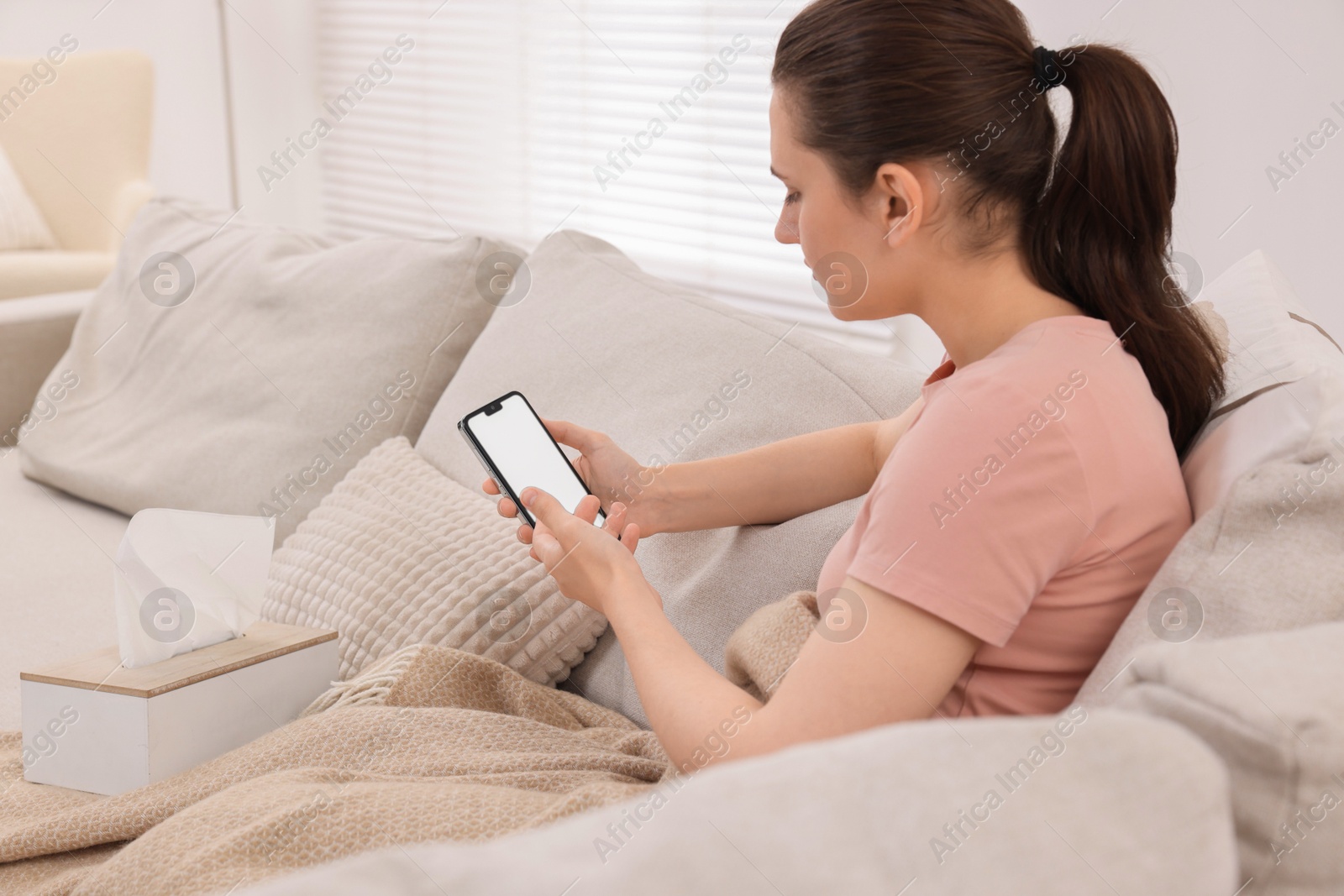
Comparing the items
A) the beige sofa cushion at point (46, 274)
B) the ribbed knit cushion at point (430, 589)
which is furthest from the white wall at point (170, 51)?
the ribbed knit cushion at point (430, 589)

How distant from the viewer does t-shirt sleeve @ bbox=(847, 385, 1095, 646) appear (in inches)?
27.3

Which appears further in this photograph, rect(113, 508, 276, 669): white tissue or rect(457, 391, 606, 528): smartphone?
rect(457, 391, 606, 528): smartphone

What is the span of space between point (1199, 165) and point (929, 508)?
1.10 m

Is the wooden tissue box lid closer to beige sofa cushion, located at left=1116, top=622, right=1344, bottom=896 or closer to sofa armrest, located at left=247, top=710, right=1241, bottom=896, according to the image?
sofa armrest, located at left=247, top=710, right=1241, bottom=896

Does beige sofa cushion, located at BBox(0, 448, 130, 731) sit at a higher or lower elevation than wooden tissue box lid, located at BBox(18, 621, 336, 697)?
lower

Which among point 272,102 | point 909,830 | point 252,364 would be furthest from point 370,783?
point 272,102

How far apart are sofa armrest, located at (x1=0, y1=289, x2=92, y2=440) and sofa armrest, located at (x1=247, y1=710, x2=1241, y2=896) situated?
6.65 ft

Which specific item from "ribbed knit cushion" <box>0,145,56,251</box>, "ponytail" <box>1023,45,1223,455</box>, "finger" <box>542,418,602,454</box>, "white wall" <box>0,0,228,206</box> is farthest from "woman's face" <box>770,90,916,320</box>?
"white wall" <box>0,0,228,206</box>

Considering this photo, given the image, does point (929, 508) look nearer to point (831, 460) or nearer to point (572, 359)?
point (831, 460)

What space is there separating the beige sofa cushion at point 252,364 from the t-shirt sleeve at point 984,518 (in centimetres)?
100

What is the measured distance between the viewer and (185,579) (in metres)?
1.02

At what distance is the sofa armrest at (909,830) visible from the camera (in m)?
0.41

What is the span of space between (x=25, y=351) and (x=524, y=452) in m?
1.43

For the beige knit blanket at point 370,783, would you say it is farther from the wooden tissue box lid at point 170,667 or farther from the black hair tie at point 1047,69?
the black hair tie at point 1047,69
